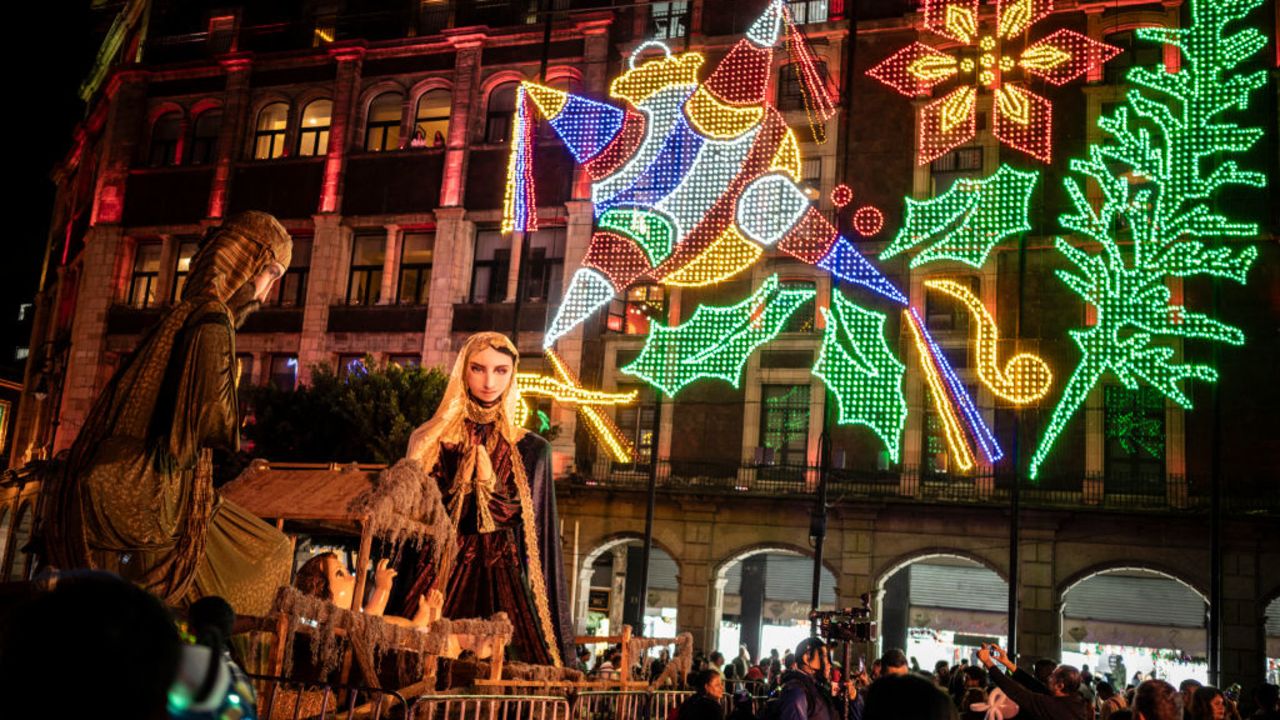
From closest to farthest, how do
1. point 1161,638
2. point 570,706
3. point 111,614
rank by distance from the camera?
point 111,614, point 570,706, point 1161,638

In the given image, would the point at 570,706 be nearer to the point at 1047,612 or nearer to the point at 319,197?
the point at 1047,612

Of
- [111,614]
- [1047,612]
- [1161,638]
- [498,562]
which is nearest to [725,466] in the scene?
[1047,612]

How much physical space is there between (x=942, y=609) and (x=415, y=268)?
16182mm

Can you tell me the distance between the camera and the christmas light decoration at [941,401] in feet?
78.9

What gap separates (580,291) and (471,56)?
390 inches

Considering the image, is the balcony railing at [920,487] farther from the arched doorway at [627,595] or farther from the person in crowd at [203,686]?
the person in crowd at [203,686]

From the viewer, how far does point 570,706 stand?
27.8 feet

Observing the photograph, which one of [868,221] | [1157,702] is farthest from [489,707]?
[868,221]

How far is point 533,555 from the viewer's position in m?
8.99

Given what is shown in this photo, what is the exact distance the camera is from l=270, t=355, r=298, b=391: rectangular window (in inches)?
1267

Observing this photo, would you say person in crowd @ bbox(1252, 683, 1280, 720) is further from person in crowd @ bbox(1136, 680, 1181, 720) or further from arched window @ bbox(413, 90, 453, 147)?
arched window @ bbox(413, 90, 453, 147)

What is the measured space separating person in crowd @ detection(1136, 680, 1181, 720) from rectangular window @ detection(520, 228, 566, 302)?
80.4ft

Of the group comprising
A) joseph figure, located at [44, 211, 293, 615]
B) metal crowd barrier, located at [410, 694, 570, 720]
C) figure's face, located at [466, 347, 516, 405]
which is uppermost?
figure's face, located at [466, 347, 516, 405]

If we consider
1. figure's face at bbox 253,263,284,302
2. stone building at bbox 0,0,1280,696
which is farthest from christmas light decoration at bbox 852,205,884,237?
figure's face at bbox 253,263,284,302
